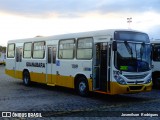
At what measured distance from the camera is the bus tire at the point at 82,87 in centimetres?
1595

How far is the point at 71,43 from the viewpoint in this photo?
56.4ft

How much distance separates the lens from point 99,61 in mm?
15211

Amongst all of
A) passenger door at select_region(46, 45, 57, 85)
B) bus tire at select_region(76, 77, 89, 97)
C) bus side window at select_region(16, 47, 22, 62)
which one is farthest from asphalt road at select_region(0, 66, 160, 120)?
bus side window at select_region(16, 47, 22, 62)

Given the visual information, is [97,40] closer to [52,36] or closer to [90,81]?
[90,81]

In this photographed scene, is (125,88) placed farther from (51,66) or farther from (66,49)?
(51,66)

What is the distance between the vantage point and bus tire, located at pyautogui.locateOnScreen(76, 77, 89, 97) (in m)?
15.9

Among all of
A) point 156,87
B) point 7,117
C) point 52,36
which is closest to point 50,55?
point 52,36

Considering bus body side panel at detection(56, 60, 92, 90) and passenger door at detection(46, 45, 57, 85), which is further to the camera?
passenger door at detection(46, 45, 57, 85)

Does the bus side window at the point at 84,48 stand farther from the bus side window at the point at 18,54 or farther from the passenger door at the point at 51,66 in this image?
the bus side window at the point at 18,54

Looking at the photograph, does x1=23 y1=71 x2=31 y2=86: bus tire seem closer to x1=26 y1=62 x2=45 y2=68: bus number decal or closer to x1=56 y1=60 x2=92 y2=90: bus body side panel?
x1=26 y1=62 x2=45 y2=68: bus number decal

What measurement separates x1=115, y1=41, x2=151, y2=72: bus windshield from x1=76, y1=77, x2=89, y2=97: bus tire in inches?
91.4

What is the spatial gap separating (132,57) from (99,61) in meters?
1.49

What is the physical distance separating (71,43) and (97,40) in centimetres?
223

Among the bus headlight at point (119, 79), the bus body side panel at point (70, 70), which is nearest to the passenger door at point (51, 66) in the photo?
the bus body side panel at point (70, 70)
